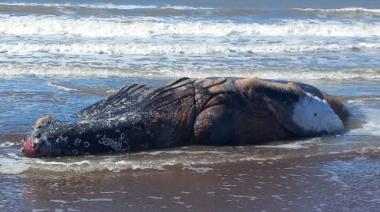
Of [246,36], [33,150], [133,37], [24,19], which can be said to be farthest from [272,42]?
[33,150]

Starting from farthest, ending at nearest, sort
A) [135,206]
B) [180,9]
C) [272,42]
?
[180,9] → [272,42] → [135,206]

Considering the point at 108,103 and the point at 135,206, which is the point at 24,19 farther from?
the point at 135,206

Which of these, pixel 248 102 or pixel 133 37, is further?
pixel 133 37

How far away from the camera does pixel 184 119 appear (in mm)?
7488

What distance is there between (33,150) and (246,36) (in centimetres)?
1336

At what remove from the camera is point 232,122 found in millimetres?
7566

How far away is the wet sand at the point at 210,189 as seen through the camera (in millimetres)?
5633

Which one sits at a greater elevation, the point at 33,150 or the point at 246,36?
the point at 246,36

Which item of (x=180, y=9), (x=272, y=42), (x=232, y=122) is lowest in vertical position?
(x=232, y=122)

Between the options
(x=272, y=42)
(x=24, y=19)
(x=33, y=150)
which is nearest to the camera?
(x=33, y=150)

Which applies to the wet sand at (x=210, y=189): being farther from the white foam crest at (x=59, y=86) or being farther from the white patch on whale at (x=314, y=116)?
the white foam crest at (x=59, y=86)

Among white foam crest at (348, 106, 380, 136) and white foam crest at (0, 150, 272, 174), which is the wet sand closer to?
white foam crest at (0, 150, 272, 174)

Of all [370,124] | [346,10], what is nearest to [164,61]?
[370,124]

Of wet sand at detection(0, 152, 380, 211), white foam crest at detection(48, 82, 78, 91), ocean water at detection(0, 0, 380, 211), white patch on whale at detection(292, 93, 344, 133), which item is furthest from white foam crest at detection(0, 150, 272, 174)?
white foam crest at detection(48, 82, 78, 91)
